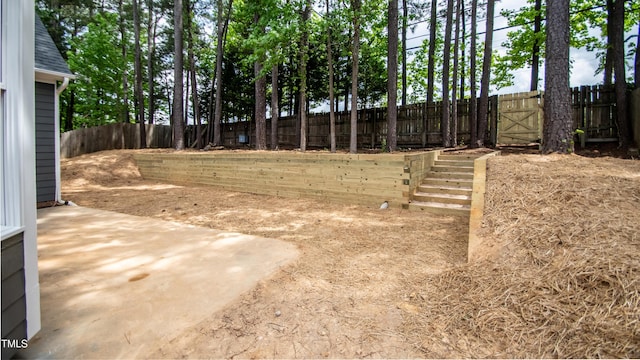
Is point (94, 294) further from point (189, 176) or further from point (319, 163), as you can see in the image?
point (189, 176)

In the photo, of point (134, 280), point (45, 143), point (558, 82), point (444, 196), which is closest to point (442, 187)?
point (444, 196)

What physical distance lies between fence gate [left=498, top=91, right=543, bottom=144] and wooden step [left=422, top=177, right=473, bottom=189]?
6.53 m

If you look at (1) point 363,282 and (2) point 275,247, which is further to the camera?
(2) point 275,247

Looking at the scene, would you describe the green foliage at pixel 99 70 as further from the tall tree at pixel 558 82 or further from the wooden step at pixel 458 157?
the tall tree at pixel 558 82

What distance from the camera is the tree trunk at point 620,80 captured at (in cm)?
823

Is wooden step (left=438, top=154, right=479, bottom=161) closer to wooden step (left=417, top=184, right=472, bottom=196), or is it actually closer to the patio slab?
wooden step (left=417, top=184, right=472, bottom=196)

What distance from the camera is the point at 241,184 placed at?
280 inches

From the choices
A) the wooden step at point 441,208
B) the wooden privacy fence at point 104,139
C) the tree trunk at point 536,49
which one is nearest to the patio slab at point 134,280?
the wooden step at point 441,208

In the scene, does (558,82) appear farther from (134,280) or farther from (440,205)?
(134,280)

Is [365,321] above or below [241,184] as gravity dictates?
below

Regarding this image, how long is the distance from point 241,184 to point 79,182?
569 centimetres

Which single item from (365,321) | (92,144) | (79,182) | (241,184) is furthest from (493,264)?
(92,144)

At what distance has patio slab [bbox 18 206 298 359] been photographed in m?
1.68

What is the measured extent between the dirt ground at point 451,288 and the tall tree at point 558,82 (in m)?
1.77
